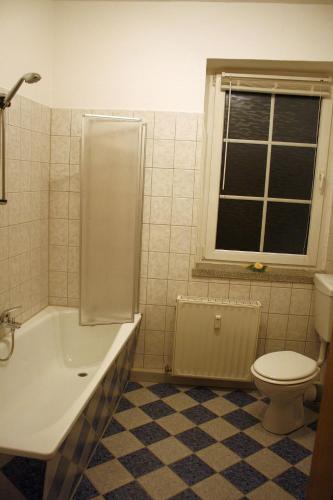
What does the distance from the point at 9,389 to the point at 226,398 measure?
139 centimetres

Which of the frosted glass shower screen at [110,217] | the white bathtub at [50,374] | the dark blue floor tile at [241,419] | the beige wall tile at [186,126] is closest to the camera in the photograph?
the white bathtub at [50,374]

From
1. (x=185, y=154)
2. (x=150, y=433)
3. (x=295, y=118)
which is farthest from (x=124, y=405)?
(x=295, y=118)


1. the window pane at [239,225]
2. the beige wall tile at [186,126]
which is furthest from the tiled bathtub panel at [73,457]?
the beige wall tile at [186,126]

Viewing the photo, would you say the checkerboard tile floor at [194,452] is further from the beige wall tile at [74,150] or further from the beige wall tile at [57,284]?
the beige wall tile at [74,150]

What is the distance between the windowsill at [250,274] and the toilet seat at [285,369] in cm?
53

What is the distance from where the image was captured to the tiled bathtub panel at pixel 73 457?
1.37m

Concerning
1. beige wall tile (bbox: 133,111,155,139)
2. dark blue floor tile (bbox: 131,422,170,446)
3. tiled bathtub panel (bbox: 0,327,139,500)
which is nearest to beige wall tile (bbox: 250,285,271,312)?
tiled bathtub panel (bbox: 0,327,139,500)

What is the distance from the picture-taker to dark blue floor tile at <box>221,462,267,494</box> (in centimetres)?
189

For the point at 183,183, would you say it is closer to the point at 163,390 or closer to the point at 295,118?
the point at 295,118

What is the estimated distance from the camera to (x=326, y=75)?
263cm

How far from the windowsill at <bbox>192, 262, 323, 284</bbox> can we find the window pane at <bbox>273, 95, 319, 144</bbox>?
0.91 m

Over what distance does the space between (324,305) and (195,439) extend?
1118 mm

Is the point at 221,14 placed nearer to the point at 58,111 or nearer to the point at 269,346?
the point at 58,111

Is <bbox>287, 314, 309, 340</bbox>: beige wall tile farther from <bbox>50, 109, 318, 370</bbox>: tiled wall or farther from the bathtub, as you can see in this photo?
the bathtub
